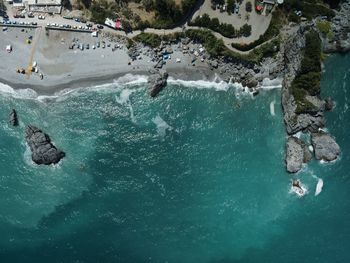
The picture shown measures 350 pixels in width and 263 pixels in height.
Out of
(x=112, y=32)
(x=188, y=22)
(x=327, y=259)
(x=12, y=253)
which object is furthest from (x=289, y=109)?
(x=12, y=253)

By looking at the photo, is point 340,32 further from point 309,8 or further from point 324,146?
point 324,146

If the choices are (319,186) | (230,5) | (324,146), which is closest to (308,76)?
(324,146)

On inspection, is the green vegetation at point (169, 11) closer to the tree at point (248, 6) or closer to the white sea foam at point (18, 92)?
the tree at point (248, 6)

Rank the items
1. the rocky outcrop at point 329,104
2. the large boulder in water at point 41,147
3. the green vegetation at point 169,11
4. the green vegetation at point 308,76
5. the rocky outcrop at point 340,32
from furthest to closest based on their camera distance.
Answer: the rocky outcrop at point 329,104 → the large boulder in water at point 41,147 → the rocky outcrop at point 340,32 → the green vegetation at point 308,76 → the green vegetation at point 169,11

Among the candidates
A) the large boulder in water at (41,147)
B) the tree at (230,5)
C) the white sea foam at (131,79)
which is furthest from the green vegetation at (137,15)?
the large boulder in water at (41,147)

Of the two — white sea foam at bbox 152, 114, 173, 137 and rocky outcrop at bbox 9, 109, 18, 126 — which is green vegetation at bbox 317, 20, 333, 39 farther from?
rocky outcrop at bbox 9, 109, 18, 126

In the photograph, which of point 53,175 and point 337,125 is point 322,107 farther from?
point 53,175

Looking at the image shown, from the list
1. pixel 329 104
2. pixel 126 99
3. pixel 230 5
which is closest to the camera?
pixel 230 5
